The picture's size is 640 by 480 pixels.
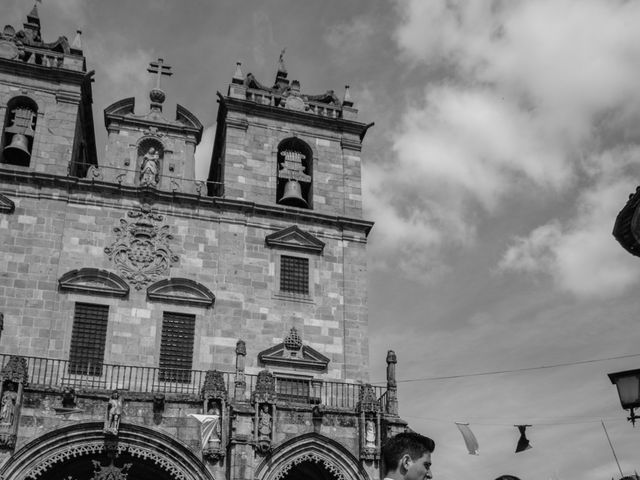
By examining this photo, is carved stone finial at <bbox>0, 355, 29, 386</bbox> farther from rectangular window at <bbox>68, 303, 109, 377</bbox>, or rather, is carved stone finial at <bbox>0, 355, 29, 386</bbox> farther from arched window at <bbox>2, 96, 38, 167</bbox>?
arched window at <bbox>2, 96, 38, 167</bbox>

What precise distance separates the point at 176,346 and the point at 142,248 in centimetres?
323

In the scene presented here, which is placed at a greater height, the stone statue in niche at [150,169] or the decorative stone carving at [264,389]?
the stone statue in niche at [150,169]

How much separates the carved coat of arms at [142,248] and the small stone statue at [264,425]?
5622 mm

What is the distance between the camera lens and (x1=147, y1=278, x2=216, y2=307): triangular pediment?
77.6ft

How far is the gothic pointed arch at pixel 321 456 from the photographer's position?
20.8 m

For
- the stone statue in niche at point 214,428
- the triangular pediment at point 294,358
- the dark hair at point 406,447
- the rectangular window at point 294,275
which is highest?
the rectangular window at point 294,275

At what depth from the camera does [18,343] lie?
2208 cm

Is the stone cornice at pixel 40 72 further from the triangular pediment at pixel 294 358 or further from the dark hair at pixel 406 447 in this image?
the dark hair at pixel 406 447

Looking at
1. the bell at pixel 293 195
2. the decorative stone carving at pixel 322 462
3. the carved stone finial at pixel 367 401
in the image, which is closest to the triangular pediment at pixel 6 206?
the bell at pixel 293 195

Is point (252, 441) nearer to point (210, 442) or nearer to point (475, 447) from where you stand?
point (210, 442)

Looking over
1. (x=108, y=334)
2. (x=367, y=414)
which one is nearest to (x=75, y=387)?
(x=108, y=334)

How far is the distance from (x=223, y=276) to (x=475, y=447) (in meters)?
8.95

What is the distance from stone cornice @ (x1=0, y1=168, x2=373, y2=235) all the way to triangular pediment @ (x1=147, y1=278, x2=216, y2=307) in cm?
265

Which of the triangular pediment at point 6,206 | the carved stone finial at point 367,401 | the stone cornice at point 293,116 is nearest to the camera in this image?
the carved stone finial at point 367,401
